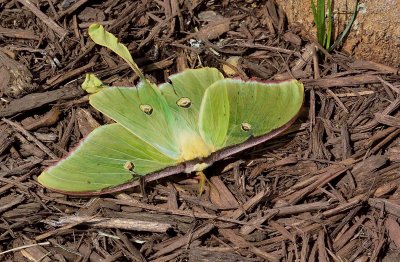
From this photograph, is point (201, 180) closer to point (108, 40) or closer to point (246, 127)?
point (246, 127)

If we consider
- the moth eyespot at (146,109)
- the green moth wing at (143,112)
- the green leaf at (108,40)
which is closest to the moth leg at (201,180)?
the green moth wing at (143,112)

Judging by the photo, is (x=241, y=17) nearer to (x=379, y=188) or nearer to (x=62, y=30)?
(x=62, y=30)

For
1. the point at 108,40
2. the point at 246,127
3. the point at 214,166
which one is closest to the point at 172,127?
the point at 214,166

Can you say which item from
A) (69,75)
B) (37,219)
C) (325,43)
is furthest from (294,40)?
(37,219)

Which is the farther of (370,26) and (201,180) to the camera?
(370,26)

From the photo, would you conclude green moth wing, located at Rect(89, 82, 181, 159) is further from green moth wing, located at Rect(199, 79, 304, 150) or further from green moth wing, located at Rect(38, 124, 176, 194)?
green moth wing, located at Rect(199, 79, 304, 150)
